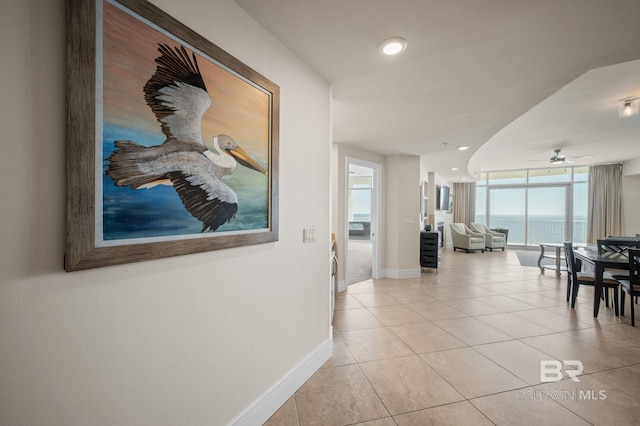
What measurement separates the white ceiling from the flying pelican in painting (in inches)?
26.1

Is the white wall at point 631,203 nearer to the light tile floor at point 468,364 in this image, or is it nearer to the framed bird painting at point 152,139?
the light tile floor at point 468,364

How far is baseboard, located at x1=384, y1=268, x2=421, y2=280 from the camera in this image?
5.45 meters

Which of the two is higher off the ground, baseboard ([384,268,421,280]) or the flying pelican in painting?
the flying pelican in painting

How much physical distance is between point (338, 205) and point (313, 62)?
8.80 ft

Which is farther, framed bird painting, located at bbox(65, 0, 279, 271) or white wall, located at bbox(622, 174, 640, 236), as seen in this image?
white wall, located at bbox(622, 174, 640, 236)

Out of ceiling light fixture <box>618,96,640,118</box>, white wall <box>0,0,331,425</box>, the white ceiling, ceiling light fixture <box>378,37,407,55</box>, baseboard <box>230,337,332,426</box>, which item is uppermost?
ceiling light fixture <box>618,96,640,118</box>

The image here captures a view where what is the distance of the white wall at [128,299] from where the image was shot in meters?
0.80

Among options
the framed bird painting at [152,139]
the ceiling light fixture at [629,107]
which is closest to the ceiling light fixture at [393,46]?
the framed bird painting at [152,139]

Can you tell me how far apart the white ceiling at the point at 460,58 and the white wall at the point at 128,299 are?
36 cm

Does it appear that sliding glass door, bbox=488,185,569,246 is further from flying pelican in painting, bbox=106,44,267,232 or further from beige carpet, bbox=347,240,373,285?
flying pelican in painting, bbox=106,44,267,232

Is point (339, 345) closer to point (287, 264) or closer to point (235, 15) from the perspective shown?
point (287, 264)

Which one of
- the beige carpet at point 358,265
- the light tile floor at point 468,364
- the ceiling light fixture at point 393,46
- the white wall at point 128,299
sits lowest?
the beige carpet at point 358,265

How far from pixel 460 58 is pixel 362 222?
Result: 9.57 m

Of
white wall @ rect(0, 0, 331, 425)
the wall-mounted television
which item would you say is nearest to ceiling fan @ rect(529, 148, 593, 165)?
the wall-mounted television
